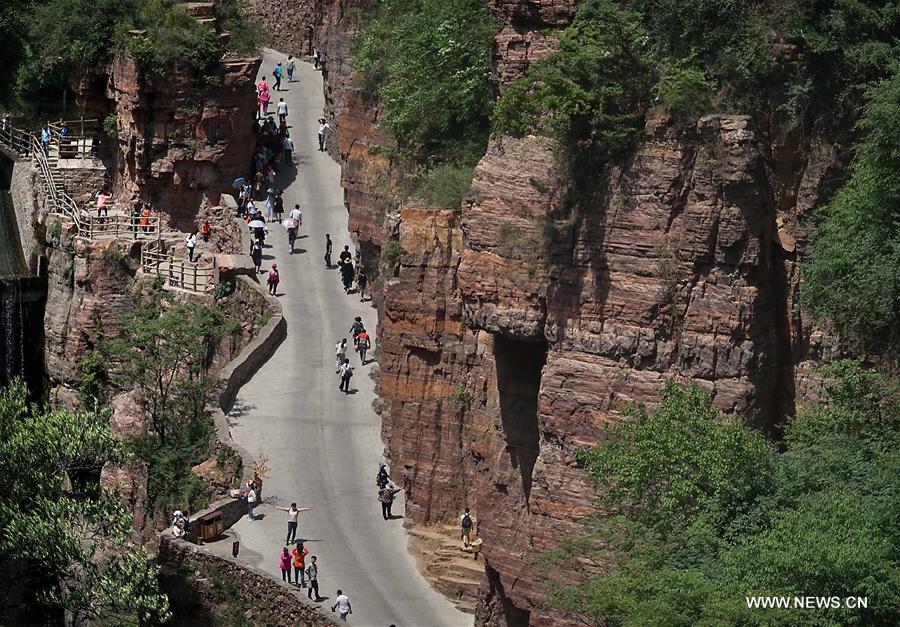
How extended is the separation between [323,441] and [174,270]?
11984mm

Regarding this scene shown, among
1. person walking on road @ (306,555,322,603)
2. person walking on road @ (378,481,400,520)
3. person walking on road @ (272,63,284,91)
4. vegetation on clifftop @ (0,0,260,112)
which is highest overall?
vegetation on clifftop @ (0,0,260,112)

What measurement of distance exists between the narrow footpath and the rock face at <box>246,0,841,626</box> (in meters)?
2.78

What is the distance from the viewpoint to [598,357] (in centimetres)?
6284

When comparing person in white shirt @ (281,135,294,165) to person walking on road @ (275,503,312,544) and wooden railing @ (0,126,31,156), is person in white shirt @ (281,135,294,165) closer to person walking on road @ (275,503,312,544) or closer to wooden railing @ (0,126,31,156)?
wooden railing @ (0,126,31,156)

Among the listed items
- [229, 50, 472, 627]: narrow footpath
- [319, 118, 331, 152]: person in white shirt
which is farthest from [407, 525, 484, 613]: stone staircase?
[319, 118, 331, 152]: person in white shirt

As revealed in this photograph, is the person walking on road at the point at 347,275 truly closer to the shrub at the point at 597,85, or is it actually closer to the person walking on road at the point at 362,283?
the person walking on road at the point at 362,283

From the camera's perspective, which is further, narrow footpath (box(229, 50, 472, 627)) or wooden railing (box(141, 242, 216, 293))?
wooden railing (box(141, 242, 216, 293))

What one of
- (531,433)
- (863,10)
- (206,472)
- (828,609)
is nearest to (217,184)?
(206,472)

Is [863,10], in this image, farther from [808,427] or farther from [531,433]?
[531,433]

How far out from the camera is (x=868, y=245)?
59375 mm

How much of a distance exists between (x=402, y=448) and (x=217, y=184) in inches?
796

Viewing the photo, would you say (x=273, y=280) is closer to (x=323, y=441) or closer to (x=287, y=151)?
(x=323, y=441)

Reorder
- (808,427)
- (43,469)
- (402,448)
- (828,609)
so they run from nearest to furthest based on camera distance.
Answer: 1. (828,609)
2. (808,427)
3. (43,469)
4. (402,448)

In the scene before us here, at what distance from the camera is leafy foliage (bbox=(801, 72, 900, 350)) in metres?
58.9
